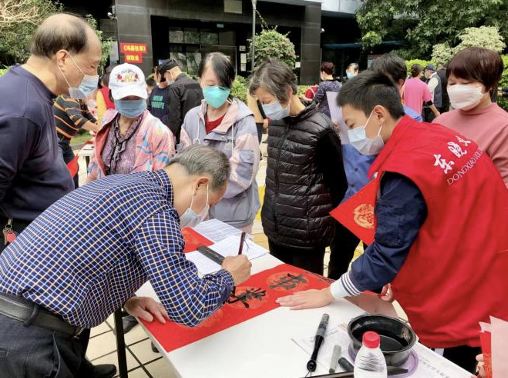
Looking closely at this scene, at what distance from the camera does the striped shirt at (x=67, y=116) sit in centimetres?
380

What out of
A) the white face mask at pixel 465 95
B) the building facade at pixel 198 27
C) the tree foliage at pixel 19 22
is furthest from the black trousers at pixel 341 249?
the building facade at pixel 198 27

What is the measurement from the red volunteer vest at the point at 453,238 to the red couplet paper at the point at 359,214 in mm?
319

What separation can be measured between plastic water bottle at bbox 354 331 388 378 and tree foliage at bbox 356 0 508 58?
664 inches

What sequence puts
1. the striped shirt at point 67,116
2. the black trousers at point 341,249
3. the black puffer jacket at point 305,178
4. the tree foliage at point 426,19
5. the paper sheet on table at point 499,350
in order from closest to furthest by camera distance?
the paper sheet on table at point 499,350
the black puffer jacket at point 305,178
the black trousers at point 341,249
the striped shirt at point 67,116
the tree foliage at point 426,19

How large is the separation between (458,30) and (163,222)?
1768 centimetres

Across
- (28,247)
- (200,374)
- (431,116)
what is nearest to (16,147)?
(28,247)

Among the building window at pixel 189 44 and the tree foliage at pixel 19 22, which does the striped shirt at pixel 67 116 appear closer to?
the tree foliage at pixel 19 22

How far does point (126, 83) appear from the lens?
2369 millimetres

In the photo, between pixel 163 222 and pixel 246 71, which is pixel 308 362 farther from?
pixel 246 71

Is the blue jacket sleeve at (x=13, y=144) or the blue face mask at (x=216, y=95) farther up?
the blue face mask at (x=216, y=95)

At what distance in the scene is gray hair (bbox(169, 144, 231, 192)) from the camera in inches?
53.1

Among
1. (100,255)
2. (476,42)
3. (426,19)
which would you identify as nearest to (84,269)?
(100,255)

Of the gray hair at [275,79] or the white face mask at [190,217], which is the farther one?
the gray hair at [275,79]

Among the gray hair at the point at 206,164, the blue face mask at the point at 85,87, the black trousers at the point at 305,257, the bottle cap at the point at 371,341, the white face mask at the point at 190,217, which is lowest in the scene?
the black trousers at the point at 305,257
